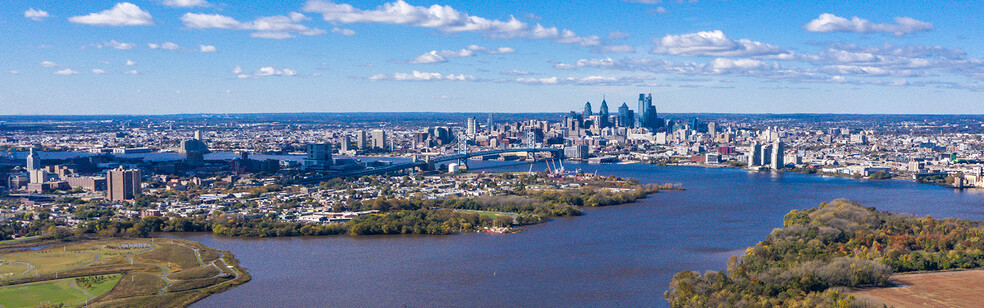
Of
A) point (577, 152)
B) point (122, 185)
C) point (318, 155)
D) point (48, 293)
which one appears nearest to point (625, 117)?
point (577, 152)

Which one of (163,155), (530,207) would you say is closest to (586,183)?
(530,207)

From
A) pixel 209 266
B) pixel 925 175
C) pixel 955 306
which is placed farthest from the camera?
pixel 925 175

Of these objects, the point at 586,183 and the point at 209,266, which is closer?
the point at 209,266

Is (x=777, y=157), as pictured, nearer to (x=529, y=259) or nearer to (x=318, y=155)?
(x=318, y=155)

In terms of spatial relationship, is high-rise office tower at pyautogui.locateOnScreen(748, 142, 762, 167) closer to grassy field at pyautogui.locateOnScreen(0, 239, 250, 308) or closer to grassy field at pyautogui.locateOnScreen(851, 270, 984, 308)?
grassy field at pyautogui.locateOnScreen(851, 270, 984, 308)

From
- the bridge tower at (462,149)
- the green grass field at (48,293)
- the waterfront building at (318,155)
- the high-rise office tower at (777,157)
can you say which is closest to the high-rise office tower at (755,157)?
the high-rise office tower at (777,157)

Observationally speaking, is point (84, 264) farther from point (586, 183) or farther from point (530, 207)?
point (586, 183)

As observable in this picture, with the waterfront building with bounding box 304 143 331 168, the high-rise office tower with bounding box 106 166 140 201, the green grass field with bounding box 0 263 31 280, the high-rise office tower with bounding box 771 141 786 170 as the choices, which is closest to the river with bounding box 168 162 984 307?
the green grass field with bounding box 0 263 31 280
